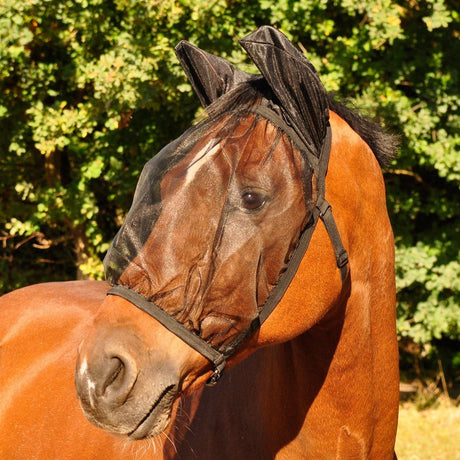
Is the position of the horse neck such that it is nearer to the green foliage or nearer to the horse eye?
the horse eye

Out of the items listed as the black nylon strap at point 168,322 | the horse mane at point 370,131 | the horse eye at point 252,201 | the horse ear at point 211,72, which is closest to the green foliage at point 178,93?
the horse mane at point 370,131

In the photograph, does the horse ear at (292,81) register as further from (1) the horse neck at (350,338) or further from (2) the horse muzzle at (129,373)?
(2) the horse muzzle at (129,373)

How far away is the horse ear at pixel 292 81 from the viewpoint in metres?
1.88

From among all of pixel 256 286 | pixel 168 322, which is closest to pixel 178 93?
pixel 256 286

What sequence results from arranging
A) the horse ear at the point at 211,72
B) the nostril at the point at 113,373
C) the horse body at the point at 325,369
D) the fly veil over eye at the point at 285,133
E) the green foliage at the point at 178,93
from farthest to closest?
the green foliage at the point at 178,93
the horse ear at the point at 211,72
the horse body at the point at 325,369
the fly veil over eye at the point at 285,133
the nostril at the point at 113,373

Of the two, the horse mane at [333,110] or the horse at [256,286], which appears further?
the horse mane at [333,110]

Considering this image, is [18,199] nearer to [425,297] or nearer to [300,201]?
[425,297]

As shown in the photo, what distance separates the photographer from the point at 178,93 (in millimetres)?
5883

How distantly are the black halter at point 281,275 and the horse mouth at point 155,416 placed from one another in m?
0.14

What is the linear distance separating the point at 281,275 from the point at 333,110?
67 centimetres

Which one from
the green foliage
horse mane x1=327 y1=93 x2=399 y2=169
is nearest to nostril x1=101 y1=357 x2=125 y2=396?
horse mane x1=327 y1=93 x2=399 y2=169

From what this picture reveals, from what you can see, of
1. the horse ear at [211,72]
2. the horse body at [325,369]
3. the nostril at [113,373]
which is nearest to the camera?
the nostril at [113,373]

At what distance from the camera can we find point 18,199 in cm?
739

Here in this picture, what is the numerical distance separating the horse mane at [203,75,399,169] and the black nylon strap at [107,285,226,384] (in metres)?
0.54
